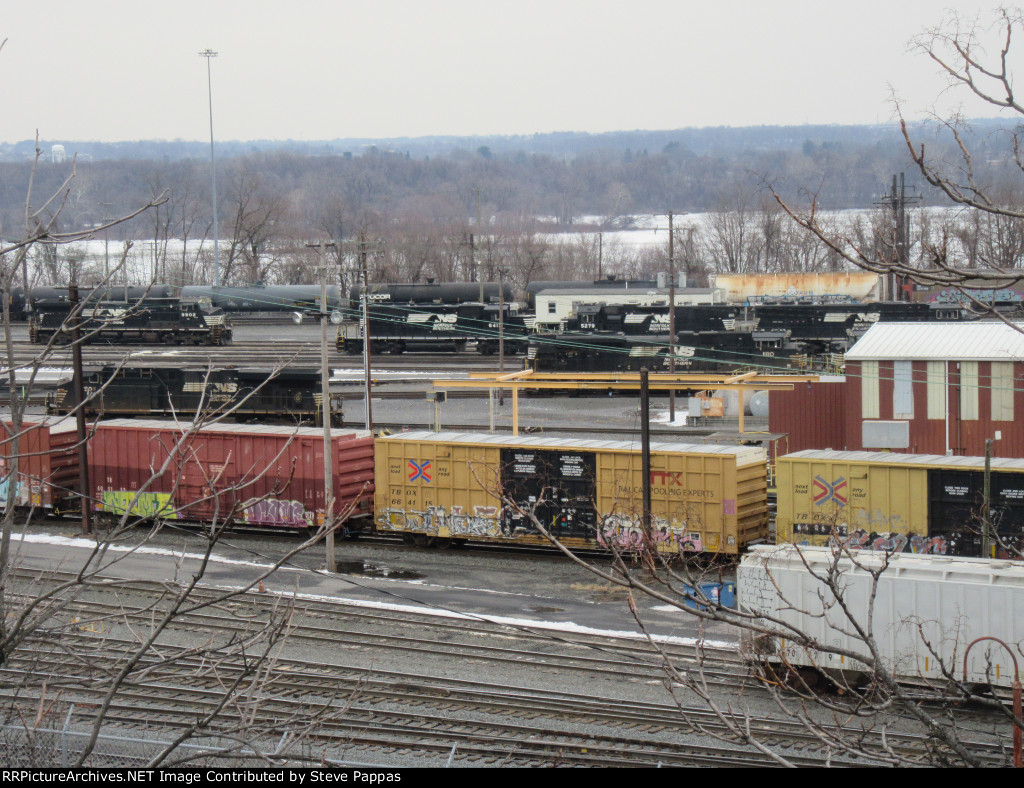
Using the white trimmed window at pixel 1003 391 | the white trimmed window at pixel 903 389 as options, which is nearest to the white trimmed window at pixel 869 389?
the white trimmed window at pixel 903 389

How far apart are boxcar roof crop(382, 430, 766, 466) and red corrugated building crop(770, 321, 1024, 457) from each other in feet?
29.0

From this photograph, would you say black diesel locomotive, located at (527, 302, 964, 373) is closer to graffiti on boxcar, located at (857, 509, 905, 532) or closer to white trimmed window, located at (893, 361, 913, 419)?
white trimmed window, located at (893, 361, 913, 419)

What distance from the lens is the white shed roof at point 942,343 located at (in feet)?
98.3

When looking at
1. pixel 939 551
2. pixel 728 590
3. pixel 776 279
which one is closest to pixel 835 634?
pixel 728 590

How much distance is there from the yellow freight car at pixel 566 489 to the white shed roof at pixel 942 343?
32.0 ft

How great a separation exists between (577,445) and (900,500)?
7137 millimetres

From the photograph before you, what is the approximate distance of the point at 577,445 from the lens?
24016 millimetres

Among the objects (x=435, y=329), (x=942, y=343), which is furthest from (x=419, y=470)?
(x=435, y=329)

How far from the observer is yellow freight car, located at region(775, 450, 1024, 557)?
2038 centimetres

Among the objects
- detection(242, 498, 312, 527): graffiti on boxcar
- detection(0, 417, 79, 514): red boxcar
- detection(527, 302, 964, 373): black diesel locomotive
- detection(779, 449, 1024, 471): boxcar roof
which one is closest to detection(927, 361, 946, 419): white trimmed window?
detection(779, 449, 1024, 471): boxcar roof

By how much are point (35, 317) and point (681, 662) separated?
2487 inches

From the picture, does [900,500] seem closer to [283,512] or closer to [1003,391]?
[1003,391]
